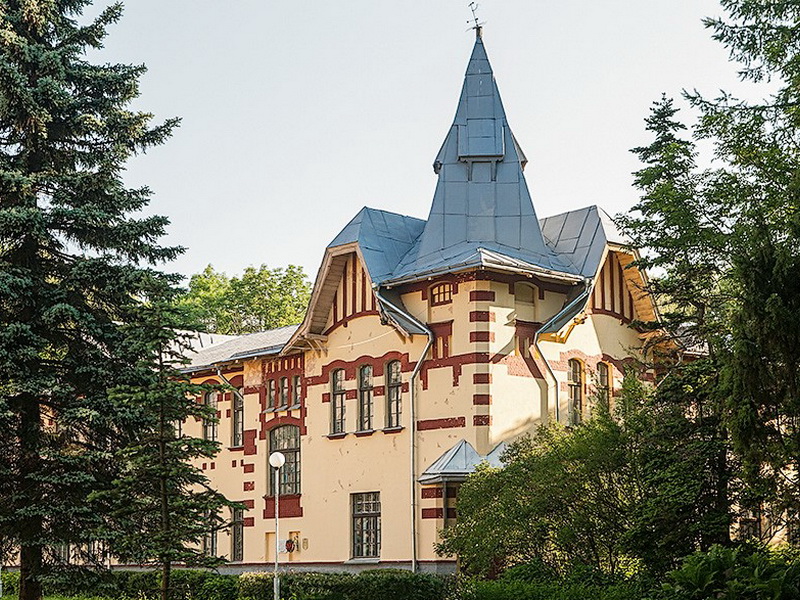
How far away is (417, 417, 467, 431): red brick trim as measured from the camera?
28656mm

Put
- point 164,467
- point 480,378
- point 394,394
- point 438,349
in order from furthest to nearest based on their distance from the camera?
point 394,394 → point 438,349 → point 480,378 → point 164,467

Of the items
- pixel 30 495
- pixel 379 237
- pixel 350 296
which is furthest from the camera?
pixel 350 296

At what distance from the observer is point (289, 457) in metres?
34.4

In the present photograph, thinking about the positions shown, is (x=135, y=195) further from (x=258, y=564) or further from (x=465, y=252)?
(x=258, y=564)

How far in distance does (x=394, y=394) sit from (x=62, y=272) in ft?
33.4

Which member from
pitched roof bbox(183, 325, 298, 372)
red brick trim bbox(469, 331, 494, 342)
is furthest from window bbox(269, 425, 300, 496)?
red brick trim bbox(469, 331, 494, 342)

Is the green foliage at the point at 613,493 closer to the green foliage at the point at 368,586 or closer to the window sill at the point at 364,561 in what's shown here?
the green foliage at the point at 368,586

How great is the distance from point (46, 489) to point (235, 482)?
1424cm

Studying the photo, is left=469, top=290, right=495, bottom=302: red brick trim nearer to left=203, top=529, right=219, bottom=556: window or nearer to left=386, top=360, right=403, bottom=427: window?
left=386, top=360, right=403, bottom=427: window

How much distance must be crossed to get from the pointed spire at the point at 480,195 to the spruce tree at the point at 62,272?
28.5 feet

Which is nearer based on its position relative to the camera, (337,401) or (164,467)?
(164,467)

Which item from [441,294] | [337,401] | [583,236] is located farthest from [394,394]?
[583,236]

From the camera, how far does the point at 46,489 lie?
2278 centimetres

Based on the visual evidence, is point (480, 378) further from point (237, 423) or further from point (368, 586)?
point (237, 423)
